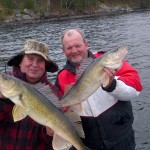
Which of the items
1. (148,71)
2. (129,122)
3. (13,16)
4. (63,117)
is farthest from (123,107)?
(13,16)

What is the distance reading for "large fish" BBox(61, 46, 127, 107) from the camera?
4.87 meters

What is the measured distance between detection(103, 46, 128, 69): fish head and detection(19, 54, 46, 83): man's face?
120cm

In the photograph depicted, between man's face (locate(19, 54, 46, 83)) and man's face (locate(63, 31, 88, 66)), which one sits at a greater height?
man's face (locate(63, 31, 88, 66))

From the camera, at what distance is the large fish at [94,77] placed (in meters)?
4.87

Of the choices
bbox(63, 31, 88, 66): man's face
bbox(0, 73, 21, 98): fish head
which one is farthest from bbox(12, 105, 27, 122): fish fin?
bbox(63, 31, 88, 66): man's face

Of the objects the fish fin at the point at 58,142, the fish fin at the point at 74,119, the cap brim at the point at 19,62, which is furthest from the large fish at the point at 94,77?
the cap brim at the point at 19,62

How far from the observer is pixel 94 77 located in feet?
16.1

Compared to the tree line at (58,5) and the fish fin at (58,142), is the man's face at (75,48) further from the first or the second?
the tree line at (58,5)

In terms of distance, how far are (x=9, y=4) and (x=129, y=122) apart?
251 ft

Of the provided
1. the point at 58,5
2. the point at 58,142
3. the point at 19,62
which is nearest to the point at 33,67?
the point at 19,62

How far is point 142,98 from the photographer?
14062 millimetres

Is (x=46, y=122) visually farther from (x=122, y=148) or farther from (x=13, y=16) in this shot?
(x=13, y=16)

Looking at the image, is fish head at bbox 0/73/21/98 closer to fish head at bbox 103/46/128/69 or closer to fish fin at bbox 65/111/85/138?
fish fin at bbox 65/111/85/138

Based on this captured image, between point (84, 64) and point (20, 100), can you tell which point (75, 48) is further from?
point (20, 100)
